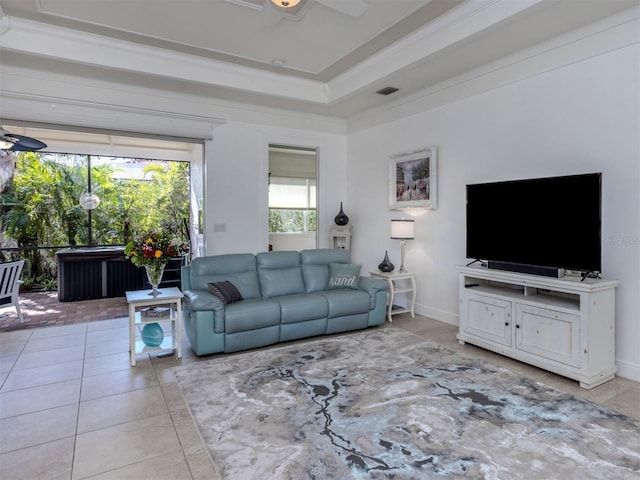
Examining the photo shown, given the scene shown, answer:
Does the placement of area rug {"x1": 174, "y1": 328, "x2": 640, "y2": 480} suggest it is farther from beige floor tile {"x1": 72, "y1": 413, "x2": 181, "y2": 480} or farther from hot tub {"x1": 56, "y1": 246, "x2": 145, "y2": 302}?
hot tub {"x1": 56, "y1": 246, "x2": 145, "y2": 302}

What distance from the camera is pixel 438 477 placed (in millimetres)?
1921

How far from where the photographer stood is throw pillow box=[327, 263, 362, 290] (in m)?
4.66

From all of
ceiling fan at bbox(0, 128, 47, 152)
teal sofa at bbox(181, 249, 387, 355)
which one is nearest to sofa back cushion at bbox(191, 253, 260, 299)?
teal sofa at bbox(181, 249, 387, 355)

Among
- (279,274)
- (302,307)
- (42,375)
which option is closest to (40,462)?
(42,375)

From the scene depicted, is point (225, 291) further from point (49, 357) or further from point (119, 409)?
point (49, 357)

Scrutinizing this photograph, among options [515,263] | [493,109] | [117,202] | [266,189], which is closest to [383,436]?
[515,263]

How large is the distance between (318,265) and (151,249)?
2.07m

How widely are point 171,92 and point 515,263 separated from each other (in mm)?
4587

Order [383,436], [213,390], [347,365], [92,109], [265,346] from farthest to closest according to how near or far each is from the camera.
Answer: [92,109] < [265,346] < [347,365] < [213,390] < [383,436]

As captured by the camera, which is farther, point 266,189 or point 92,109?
point 266,189

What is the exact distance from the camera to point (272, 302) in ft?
13.1

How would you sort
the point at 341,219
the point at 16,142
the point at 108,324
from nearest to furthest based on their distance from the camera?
the point at 16,142 → the point at 108,324 → the point at 341,219

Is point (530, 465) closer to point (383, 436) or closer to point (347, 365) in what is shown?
point (383, 436)

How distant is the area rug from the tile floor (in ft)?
0.55
